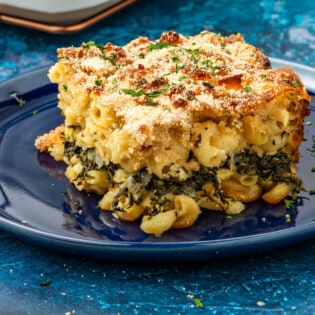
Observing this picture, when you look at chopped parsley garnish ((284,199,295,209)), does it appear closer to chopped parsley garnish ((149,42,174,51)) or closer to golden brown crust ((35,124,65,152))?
chopped parsley garnish ((149,42,174,51))

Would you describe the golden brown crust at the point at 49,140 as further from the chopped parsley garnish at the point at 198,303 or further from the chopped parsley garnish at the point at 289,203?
the chopped parsley garnish at the point at 198,303

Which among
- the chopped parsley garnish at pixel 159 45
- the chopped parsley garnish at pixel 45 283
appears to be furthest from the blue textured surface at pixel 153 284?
the chopped parsley garnish at pixel 159 45

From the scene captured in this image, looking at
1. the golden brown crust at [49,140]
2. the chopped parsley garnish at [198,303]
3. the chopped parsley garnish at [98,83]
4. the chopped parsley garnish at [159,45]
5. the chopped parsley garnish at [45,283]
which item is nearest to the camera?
the chopped parsley garnish at [198,303]

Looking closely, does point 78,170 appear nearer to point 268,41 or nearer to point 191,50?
point 191,50

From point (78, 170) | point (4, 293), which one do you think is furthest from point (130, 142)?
point (4, 293)

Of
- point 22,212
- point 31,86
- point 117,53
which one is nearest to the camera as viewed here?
point 22,212

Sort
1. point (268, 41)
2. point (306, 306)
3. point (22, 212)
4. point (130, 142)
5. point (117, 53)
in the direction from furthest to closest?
point (268, 41), point (117, 53), point (22, 212), point (130, 142), point (306, 306)
